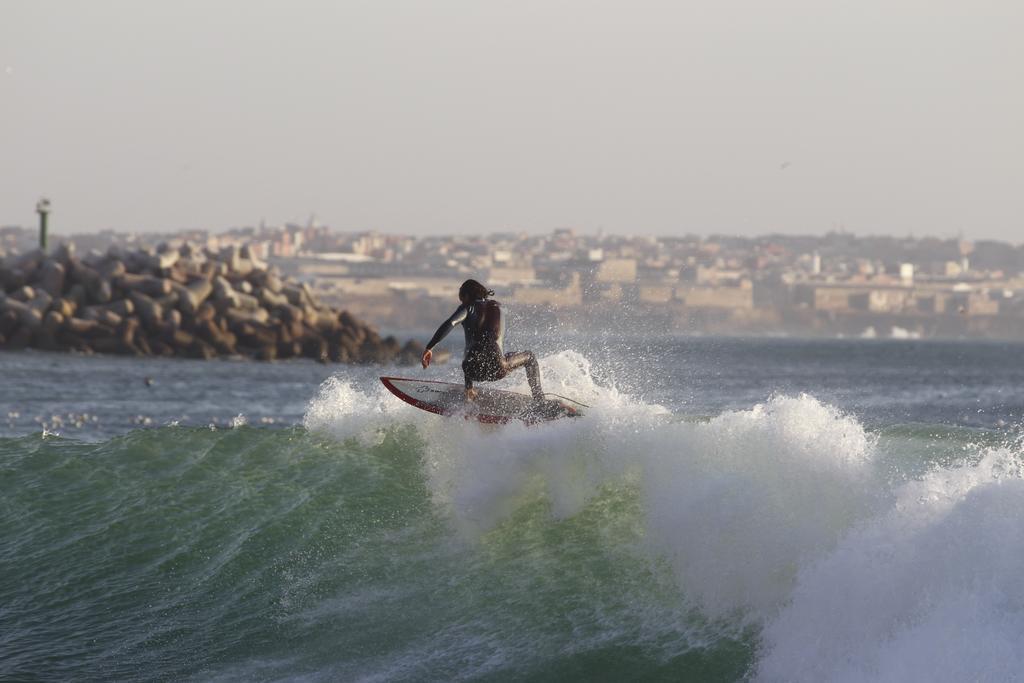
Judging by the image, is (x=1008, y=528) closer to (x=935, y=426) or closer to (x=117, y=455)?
(x=935, y=426)

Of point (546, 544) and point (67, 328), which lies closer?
point (546, 544)

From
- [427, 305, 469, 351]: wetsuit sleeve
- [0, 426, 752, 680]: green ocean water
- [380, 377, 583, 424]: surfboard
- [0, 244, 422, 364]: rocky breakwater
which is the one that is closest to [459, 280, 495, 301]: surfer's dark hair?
[427, 305, 469, 351]: wetsuit sleeve

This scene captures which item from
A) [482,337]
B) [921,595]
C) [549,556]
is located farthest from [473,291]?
[921,595]

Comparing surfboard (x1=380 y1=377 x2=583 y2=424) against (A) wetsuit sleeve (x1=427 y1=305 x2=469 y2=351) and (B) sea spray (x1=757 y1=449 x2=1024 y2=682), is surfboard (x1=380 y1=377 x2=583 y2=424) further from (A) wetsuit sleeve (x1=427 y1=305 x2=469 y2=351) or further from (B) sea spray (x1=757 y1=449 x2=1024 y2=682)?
(B) sea spray (x1=757 y1=449 x2=1024 y2=682)

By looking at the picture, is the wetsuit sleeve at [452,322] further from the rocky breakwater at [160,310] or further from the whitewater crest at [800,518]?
the rocky breakwater at [160,310]

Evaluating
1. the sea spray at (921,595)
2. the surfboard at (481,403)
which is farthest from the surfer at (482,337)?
the sea spray at (921,595)

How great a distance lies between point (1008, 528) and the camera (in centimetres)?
851

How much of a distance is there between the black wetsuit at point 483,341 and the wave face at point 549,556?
58 centimetres

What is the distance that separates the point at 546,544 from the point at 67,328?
4998 cm

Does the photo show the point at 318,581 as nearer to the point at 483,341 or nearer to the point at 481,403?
the point at 481,403

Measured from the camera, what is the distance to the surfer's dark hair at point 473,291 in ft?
41.1

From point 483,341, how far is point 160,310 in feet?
156

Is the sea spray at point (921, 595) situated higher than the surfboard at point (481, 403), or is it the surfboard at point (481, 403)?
the surfboard at point (481, 403)

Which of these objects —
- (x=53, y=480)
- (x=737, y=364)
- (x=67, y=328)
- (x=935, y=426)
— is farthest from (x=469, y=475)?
(x=737, y=364)
